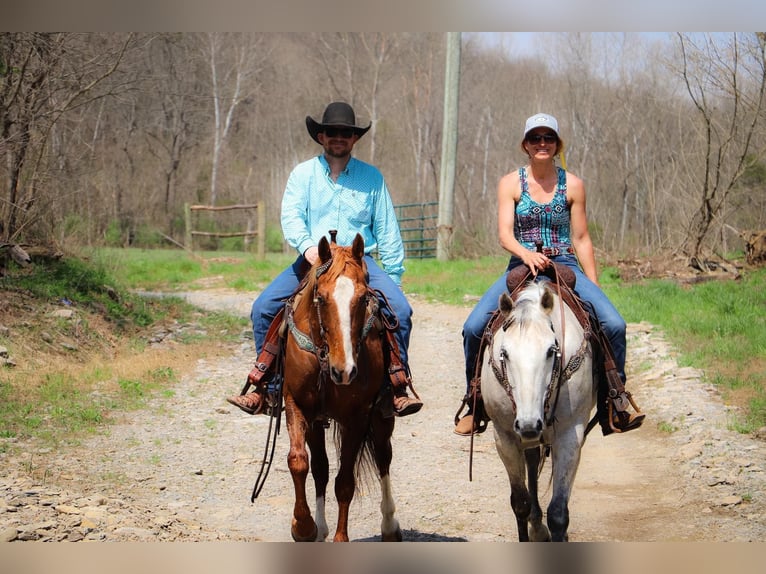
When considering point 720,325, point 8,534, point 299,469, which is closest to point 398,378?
point 299,469

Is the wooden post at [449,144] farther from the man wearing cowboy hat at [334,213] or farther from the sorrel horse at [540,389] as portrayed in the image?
the sorrel horse at [540,389]

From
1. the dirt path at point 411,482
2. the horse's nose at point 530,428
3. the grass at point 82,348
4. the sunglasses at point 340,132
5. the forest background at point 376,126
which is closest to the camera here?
the horse's nose at point 530,428

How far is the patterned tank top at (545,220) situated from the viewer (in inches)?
219

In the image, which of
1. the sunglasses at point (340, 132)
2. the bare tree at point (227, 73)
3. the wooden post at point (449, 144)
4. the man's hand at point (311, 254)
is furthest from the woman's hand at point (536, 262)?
the bare tree at point (227, 73)

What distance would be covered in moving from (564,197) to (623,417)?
146 centimetres

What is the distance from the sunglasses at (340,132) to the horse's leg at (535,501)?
8.03 feet

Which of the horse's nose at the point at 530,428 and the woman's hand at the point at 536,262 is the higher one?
the woman's hand at the point at 536,262

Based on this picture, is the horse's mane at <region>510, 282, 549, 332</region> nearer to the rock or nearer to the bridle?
the bridle

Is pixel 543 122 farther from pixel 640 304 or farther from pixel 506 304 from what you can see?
pixel 640 304

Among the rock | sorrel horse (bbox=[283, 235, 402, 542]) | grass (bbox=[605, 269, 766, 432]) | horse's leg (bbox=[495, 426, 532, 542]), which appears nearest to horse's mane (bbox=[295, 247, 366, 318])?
sorrel horse (bbox=[283, 235, 402, 542])

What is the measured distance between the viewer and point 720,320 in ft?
39.0

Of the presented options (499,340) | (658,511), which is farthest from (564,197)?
(658,511)

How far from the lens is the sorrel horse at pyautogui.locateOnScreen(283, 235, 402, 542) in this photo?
4.72 m

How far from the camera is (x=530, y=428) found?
443 cm
